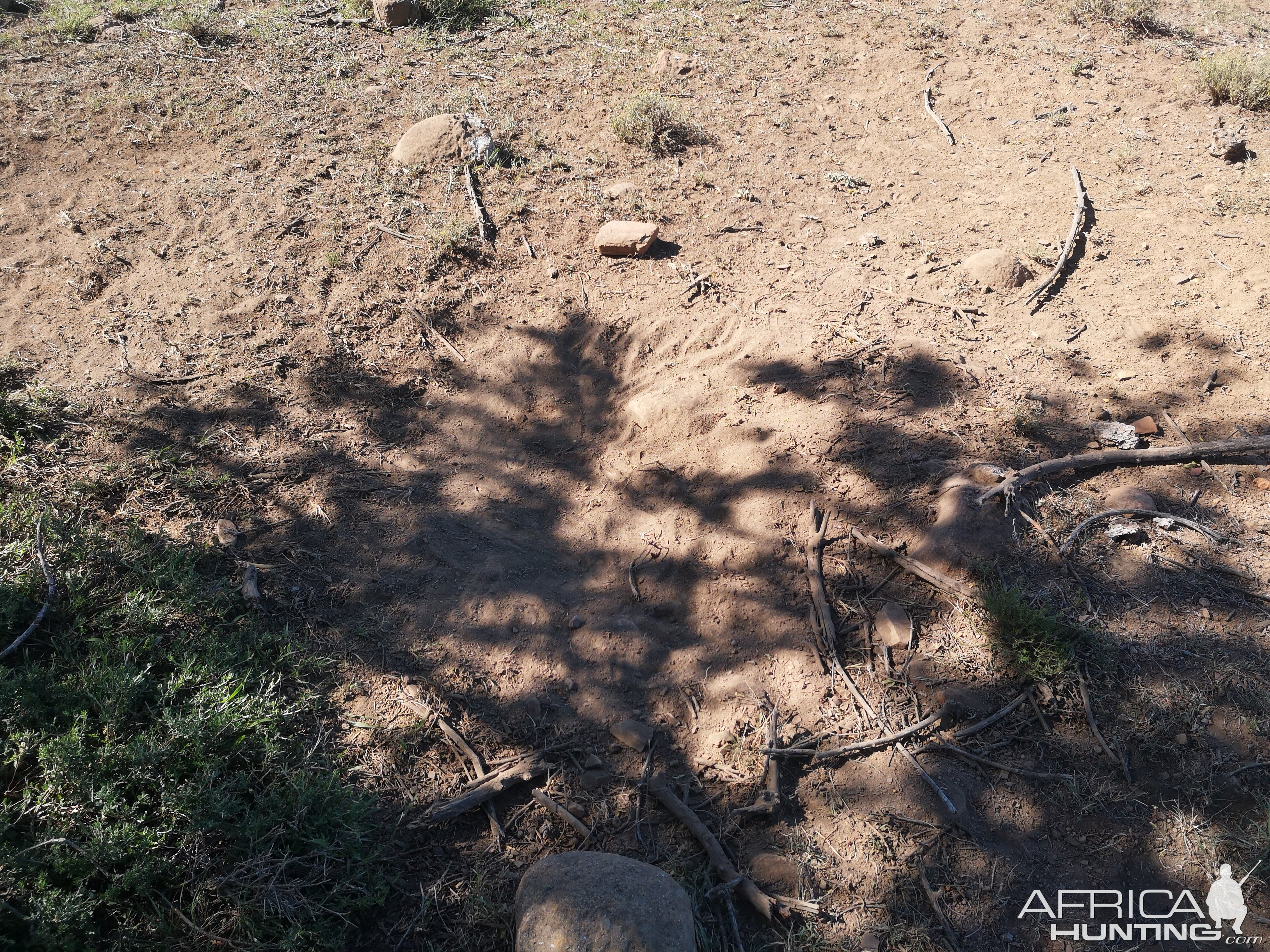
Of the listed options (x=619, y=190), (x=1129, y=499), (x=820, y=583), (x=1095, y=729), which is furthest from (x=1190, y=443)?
(x=619, y=190)

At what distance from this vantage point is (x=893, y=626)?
9.53ft

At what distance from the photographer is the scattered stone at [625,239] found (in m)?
4.46

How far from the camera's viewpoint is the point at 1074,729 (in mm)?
2602

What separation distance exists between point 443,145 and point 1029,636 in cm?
446

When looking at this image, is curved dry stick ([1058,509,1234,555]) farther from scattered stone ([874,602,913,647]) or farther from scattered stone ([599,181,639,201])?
scattered stone ([599,181,639,201])

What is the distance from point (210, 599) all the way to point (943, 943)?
2730 mm

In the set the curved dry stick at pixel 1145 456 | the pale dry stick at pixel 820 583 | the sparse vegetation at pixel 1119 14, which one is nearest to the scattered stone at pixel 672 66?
the sparse vegetation at pixel 1119 14

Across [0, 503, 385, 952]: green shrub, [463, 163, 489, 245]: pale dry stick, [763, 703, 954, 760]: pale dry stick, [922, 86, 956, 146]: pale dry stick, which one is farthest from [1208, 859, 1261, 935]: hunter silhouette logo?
[922, 86, 956, 146]: pale dry stick

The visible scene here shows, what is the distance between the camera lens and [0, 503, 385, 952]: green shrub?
207 centimetres

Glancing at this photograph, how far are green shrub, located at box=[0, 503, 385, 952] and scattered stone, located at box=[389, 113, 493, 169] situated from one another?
3186 millimetres

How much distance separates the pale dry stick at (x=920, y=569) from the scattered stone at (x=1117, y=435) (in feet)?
3.45

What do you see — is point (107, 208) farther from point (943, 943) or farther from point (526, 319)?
point (943, 943)

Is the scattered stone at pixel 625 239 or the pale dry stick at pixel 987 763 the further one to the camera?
the scattered stone at pixel 625 239

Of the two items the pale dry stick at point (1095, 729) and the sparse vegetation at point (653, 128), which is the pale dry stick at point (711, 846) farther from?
the sparse vegetation at point (653, 128)
